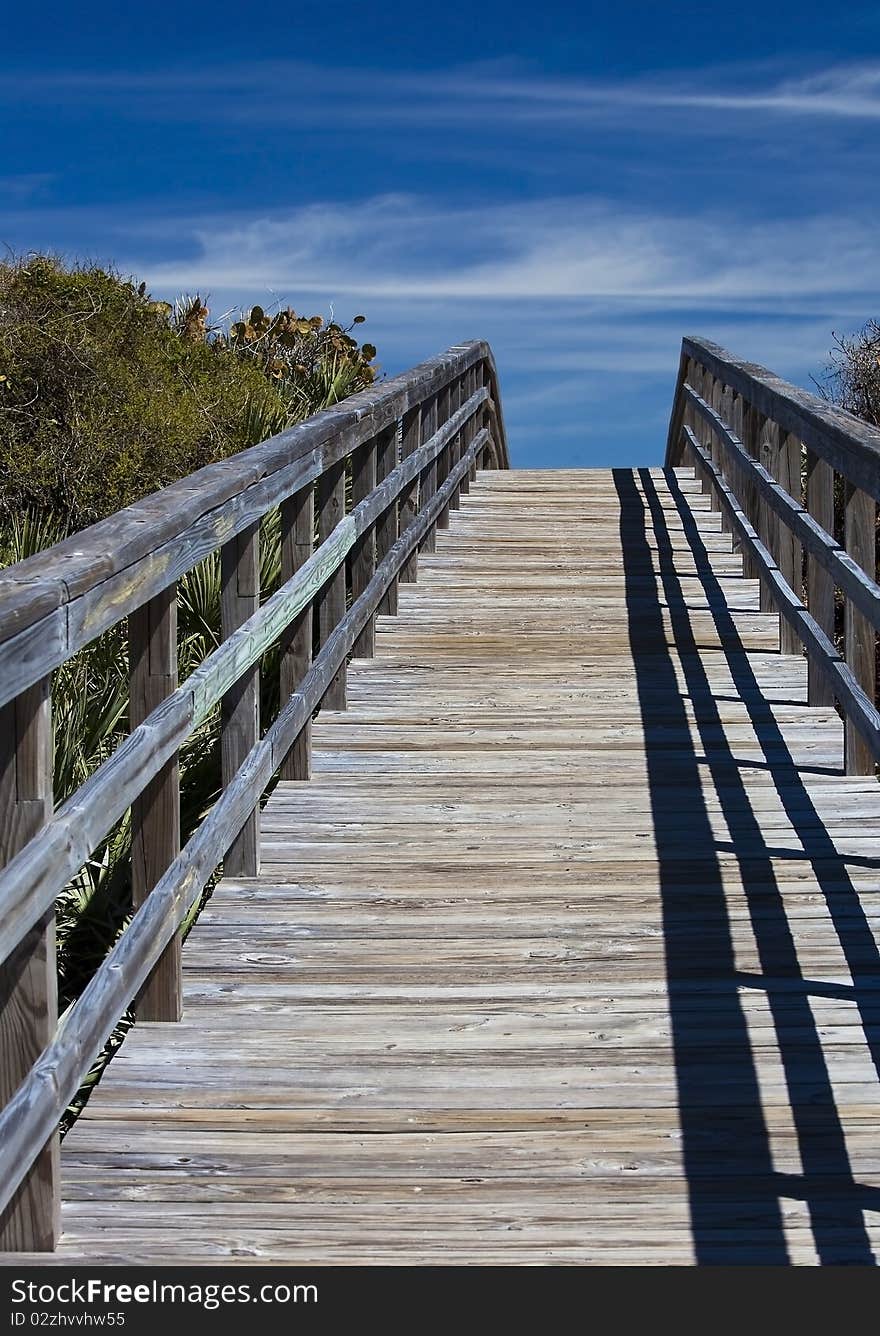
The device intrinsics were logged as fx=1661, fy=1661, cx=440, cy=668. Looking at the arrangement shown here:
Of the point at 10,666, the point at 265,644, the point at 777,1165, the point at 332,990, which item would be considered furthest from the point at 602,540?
the point at 10,666

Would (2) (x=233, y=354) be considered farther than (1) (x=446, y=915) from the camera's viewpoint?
Yes

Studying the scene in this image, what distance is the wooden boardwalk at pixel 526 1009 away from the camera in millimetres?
3377

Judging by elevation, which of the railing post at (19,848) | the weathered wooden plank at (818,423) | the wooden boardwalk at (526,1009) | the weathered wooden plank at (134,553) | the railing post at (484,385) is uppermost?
the railing post at (484,385)

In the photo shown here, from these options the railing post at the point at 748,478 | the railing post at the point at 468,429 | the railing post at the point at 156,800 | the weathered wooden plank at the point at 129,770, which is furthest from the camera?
the railing post at the point at 468,429

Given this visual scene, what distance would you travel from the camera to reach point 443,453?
12.2 m

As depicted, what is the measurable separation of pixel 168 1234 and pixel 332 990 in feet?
3.84

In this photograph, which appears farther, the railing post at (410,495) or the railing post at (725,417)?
the railing post at (725,417)

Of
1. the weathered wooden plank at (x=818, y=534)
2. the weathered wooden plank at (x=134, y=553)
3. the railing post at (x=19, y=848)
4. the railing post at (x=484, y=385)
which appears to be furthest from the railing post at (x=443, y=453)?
the railing post at (x=19, y=848)

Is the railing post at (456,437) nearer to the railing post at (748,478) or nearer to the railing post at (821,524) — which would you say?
the railing post at (748,478)

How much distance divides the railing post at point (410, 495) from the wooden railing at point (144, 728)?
7.92 ft

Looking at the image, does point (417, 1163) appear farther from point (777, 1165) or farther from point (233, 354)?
point (233, 354)

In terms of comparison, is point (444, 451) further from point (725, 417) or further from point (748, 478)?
point (748, 478)

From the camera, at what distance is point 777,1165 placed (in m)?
3.54

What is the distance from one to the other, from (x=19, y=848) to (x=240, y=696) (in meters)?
2.08
